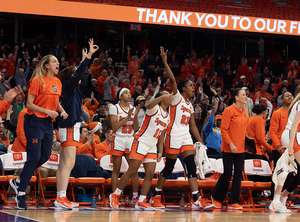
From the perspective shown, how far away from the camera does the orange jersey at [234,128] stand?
24.0 ft

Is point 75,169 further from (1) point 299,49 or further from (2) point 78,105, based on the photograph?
(1) point 299,49

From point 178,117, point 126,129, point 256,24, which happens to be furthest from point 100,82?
point 178,117

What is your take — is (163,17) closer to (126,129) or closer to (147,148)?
(126,129)

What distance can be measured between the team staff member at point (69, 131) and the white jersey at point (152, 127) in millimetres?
1036

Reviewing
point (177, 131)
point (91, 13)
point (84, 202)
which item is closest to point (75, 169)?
point (84, 202)

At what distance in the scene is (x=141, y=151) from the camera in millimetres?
6609

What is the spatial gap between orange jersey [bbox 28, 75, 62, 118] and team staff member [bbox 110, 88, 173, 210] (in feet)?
4.85

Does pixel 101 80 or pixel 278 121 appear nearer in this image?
pixel 278 121

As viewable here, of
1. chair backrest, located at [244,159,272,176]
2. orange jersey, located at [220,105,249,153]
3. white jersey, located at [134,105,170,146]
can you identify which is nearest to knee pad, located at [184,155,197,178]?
white jersey, located at [134,105,170,146]

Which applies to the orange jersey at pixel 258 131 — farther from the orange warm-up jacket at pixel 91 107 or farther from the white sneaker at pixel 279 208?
the orange warm-up jacket at pixel 91 107

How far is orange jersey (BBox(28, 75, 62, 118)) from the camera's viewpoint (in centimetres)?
582

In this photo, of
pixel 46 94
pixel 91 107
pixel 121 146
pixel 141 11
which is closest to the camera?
pixel 46 94

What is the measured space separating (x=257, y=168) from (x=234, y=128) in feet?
4.78

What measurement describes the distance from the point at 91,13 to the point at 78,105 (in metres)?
8.91
